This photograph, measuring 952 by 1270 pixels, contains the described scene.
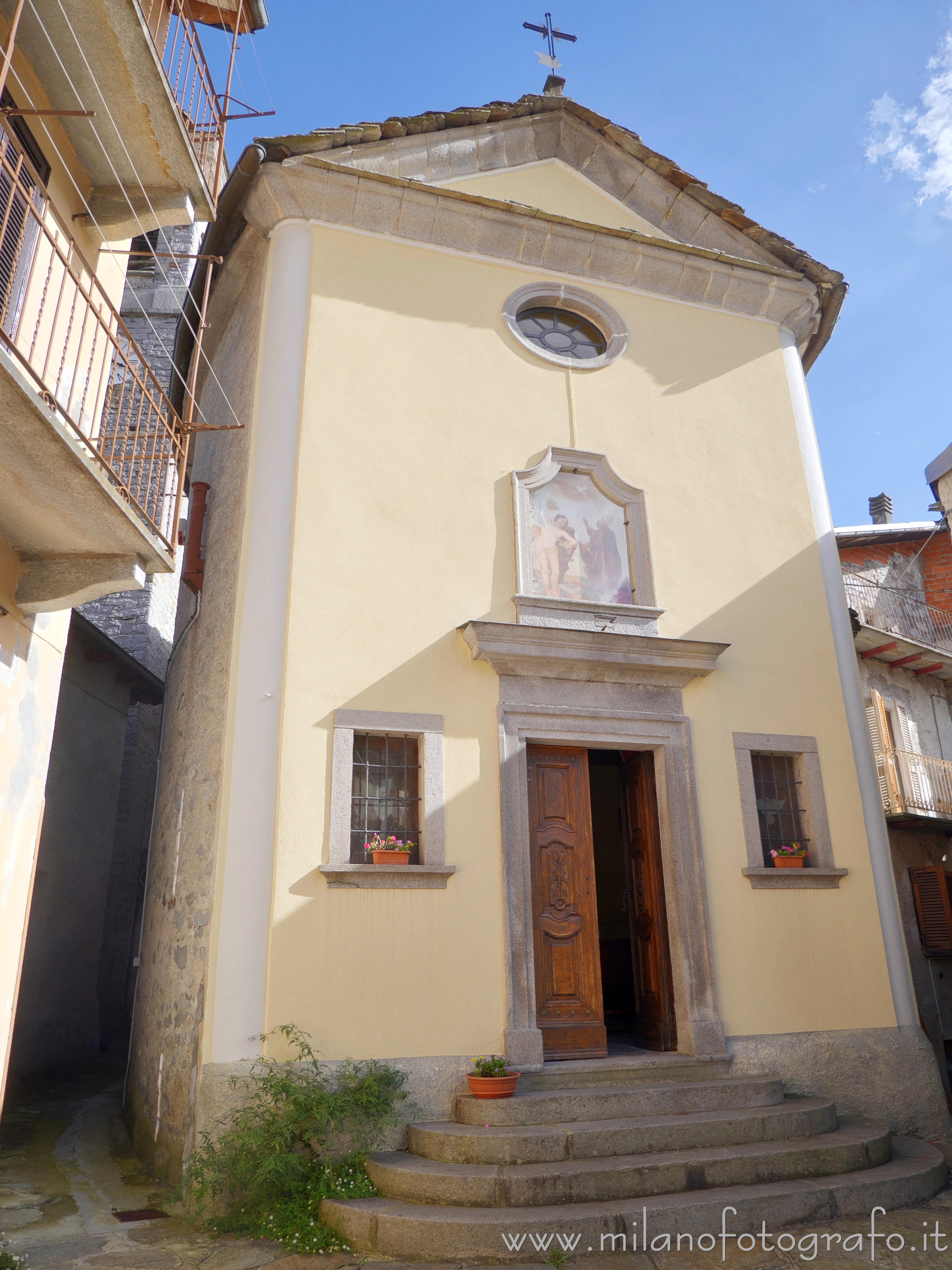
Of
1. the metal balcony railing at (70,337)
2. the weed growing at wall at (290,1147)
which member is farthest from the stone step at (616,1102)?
the metal balcony railing at (70,337)

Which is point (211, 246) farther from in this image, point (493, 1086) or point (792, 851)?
point (493, 1086)

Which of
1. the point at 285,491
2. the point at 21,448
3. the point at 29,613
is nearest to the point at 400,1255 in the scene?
the point at 29,613

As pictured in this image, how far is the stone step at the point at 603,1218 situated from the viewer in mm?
4742

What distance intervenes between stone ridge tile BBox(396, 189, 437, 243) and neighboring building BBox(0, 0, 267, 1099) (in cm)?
223

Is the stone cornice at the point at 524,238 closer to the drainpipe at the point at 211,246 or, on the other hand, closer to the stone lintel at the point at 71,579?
the drainpipe at the point at 211,246

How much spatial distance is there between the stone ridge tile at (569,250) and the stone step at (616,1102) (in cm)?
698

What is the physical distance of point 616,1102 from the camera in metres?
6.02

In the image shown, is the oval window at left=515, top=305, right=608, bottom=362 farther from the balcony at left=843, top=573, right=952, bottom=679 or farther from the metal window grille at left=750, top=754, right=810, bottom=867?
the balcony at left=843, top=573, right=952, bottom=679

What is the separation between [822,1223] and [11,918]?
4.86 metres

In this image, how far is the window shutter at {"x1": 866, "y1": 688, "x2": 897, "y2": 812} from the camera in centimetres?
1200

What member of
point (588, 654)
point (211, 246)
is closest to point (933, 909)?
point (588, 654)

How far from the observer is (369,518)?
7.34 m

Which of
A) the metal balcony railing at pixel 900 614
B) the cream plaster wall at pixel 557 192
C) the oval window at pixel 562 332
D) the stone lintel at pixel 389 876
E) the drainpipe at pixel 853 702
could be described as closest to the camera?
the stone lintel at pixel 389 876

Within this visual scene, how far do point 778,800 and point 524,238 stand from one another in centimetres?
553
